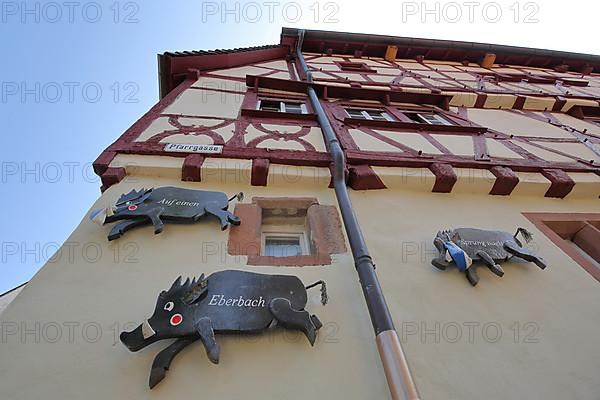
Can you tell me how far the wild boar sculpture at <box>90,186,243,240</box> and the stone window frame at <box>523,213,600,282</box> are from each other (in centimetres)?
266

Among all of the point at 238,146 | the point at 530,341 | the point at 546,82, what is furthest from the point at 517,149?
the point at 546,82

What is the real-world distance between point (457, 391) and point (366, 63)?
795 cm

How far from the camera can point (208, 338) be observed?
181cm

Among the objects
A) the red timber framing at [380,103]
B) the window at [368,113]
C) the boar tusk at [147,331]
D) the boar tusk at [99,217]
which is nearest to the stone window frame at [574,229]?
the red timber framing at [380,103]

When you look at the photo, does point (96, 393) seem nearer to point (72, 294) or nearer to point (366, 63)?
point (72, 294)

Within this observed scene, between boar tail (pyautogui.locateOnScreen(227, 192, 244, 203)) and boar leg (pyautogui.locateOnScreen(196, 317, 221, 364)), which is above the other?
boar tail (pyautogui.locateOnScreen(227, 192, 244, 203))

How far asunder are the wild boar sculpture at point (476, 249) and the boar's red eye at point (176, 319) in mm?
1707

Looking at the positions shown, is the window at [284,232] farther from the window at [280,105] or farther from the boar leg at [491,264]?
the window at [280,105]

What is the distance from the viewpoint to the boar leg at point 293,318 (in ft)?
6.34

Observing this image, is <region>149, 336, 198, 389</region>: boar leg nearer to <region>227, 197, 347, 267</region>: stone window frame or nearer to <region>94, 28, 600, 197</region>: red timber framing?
<region>227, 197, 347, 267</region>: stone window frame

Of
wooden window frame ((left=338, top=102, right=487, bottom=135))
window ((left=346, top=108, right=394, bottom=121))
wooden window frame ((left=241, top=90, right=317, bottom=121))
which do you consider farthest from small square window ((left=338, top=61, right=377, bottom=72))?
wooden window frame ((left=241, top=90, right=317, bottom=121))

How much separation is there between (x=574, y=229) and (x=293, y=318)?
2.91 metres

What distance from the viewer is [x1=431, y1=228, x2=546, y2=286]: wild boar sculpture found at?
2.50 meters

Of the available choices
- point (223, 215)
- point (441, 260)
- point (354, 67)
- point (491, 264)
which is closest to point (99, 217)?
point (223, 215)
